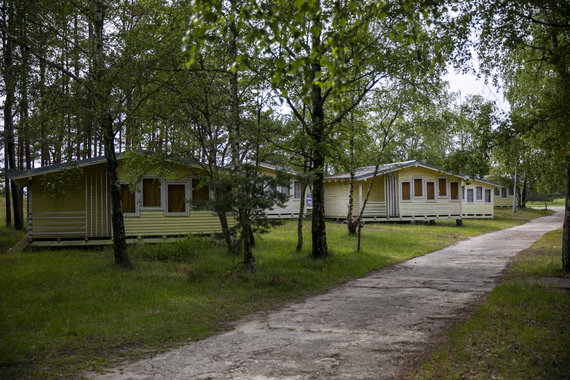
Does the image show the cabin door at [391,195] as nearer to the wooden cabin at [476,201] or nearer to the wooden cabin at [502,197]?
the wooden cabin at [476,201]

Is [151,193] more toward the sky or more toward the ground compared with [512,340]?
more toward the sky

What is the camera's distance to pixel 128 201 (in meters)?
17.3

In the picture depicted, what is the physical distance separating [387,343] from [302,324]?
157 cm

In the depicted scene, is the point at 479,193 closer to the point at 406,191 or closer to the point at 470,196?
the point at 470,196

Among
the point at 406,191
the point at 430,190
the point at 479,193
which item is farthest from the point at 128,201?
the point at 479,193

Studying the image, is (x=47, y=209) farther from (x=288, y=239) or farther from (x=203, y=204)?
(x=203, y=204)

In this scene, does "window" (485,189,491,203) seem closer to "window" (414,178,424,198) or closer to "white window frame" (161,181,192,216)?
"window" (414,178,424,198)

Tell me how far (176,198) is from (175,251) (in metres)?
4.78

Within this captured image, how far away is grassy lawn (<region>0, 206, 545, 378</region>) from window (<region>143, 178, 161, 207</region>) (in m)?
2.94

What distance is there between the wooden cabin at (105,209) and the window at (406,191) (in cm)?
1465

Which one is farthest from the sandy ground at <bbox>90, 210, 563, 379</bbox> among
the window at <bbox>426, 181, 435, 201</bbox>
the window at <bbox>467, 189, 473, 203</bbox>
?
the window at <bbox>467, 189, 473, 203</bbox>

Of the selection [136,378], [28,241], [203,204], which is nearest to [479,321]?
[136,378]

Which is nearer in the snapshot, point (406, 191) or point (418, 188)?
point (406, 191)

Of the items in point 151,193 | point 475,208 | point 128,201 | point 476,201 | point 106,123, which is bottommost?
point 475,208
